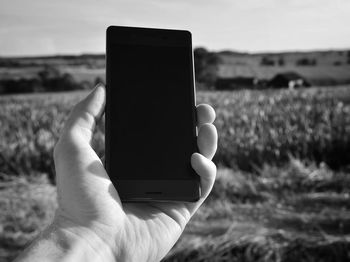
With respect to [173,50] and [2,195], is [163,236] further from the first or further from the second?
[2,195]

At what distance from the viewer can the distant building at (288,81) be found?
1.83 meters

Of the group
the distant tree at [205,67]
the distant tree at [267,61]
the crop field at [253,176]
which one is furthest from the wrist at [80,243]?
the distant tree at [267,61]

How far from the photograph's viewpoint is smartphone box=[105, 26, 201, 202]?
851mm

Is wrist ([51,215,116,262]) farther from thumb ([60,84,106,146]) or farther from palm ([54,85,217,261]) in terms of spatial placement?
thumb ([60,84,106,146])

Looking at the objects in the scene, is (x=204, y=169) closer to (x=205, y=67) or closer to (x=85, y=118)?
(x=85, y=118)

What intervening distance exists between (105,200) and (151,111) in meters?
0.24

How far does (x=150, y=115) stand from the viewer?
91 centimetres

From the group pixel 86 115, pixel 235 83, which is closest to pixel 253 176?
pixel 235 83

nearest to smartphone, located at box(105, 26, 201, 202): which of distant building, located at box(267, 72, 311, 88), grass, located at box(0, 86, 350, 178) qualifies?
grass, located at box(0, 86, 350, 178)

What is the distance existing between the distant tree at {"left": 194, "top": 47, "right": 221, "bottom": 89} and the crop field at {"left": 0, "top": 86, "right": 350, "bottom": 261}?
0.20ft

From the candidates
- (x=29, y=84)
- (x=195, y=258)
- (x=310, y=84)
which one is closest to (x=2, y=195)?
(x=29, y=84)

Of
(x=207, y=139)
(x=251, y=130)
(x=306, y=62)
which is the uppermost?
(x=306, y=62)

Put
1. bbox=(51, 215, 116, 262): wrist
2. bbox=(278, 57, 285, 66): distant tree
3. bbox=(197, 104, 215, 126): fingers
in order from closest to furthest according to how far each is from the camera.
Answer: bbox=(51, 215, 116, 262): wrist
bbox=(197, 104, 215, 126): fingers
bbox=(278, 57, 285, 66): distant tree

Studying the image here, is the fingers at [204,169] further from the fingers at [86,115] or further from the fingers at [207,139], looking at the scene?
the fingers at [86,115]
